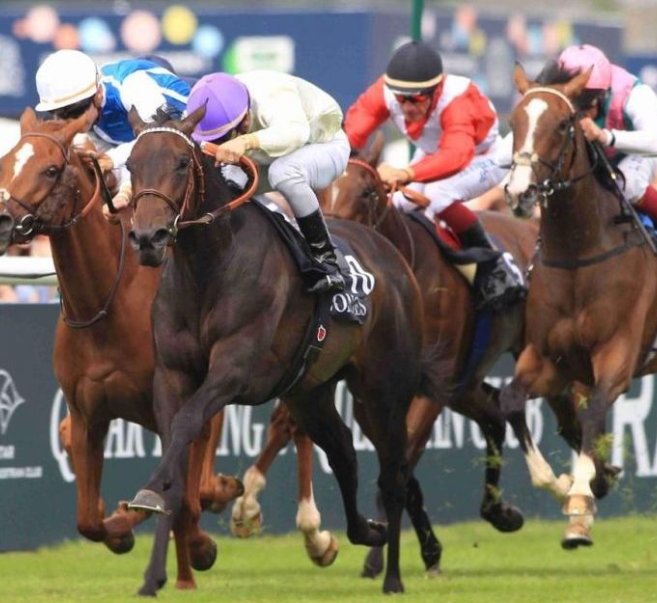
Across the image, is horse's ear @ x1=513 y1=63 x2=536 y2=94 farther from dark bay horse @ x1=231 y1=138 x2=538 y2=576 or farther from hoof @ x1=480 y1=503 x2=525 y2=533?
hoof @ x1=480 y1=503 x2=525 y2=533

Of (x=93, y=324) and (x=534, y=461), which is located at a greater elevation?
(x=93, y=324)

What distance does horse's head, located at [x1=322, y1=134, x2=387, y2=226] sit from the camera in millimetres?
9672

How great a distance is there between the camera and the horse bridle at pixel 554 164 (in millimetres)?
8391

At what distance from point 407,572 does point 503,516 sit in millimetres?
664

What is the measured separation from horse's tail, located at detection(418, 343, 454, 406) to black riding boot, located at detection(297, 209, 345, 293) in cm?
120

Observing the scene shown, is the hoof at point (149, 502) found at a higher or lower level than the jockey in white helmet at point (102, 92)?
lower

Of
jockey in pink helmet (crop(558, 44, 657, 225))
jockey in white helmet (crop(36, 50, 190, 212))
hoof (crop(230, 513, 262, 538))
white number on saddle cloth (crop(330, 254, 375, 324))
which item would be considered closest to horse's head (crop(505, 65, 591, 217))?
jockey in pink helmet (crop(558, 44, 657, 225))

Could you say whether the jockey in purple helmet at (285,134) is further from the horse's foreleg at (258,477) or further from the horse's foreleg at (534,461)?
the horse's foreleg at (534,461)

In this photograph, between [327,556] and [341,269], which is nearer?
[341,269]

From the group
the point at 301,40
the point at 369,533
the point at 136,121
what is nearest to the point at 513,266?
the point at 369,533

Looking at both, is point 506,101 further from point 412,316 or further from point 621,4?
point 621,4

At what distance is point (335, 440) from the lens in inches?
336

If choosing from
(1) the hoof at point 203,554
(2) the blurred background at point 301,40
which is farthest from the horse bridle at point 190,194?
(2) the blurred background at point 301,40

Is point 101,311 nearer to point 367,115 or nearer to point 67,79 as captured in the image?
point 67,79
